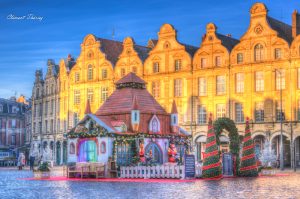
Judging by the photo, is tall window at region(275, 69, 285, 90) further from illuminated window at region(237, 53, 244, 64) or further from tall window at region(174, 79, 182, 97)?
tall window at region(174, 79, 182, 97)

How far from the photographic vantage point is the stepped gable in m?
41.6

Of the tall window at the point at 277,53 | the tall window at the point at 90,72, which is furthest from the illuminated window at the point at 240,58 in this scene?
the tall window at the point at 90,72

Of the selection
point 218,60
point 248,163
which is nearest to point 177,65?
point 218,60

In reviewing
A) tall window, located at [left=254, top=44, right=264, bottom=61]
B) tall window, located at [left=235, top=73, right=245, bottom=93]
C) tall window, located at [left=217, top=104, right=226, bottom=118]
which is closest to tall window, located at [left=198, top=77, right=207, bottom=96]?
tall window, located at [left=217, top=104, right=226, bottom=118]

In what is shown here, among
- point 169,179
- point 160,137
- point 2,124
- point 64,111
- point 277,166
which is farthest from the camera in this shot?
point 2,124

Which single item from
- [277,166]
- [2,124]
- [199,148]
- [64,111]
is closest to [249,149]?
[277,166]

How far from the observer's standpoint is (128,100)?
1641 inches

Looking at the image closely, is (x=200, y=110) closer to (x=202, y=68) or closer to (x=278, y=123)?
(x=202, y=68)

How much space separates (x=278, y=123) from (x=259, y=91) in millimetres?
3784

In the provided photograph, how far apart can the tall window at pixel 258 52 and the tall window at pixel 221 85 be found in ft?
13.7

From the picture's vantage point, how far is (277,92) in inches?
2232

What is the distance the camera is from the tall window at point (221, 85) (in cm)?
6062

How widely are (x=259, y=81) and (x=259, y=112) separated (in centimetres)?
302

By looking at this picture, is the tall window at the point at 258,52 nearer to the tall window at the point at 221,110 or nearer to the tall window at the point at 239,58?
the tall window at the point at 239,58
